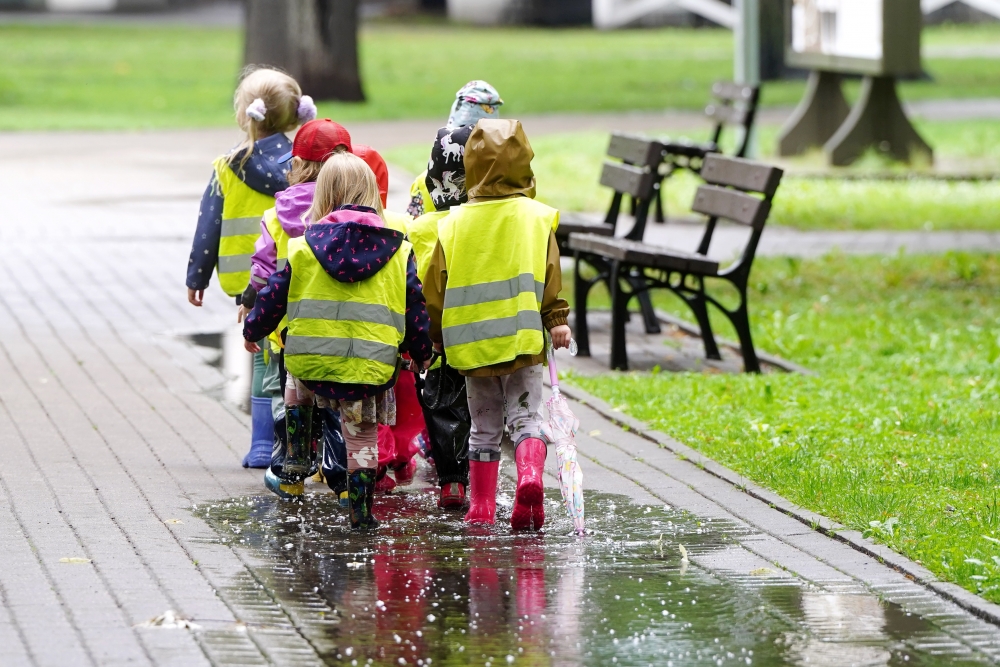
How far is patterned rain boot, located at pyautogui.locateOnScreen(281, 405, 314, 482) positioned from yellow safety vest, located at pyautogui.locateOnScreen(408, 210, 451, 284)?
2.24 feet

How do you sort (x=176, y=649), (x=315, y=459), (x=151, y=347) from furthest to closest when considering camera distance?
(x=151, y=347)
(x=315, y=459)
(x=176, y=649)

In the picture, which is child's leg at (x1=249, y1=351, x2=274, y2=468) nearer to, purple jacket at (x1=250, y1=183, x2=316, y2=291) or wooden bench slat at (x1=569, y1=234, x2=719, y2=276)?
purple jacket at (x1=250, y1=183, x2=316, y2=291)

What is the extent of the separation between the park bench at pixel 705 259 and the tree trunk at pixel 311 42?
15464 mm

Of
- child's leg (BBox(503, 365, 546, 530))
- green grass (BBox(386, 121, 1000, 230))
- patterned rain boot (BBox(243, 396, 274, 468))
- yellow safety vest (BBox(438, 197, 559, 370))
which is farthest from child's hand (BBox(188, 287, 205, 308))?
green grass (BBox(386, 121, 1000, 230))

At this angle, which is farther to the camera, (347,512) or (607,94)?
(607,94)

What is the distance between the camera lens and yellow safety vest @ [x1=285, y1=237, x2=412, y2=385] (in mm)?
5652

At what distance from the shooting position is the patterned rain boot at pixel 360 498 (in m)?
5.73

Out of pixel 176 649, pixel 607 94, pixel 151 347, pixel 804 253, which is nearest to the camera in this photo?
pixel 176 649

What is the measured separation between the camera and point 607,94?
90.3ft

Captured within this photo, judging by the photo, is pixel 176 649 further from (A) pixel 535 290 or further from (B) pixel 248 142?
(B) pixel 248 142

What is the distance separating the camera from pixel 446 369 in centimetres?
626

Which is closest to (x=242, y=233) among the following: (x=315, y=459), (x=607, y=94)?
(x=315, y=459)

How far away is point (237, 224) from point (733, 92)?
9283 mm

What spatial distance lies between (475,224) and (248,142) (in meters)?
1.27
